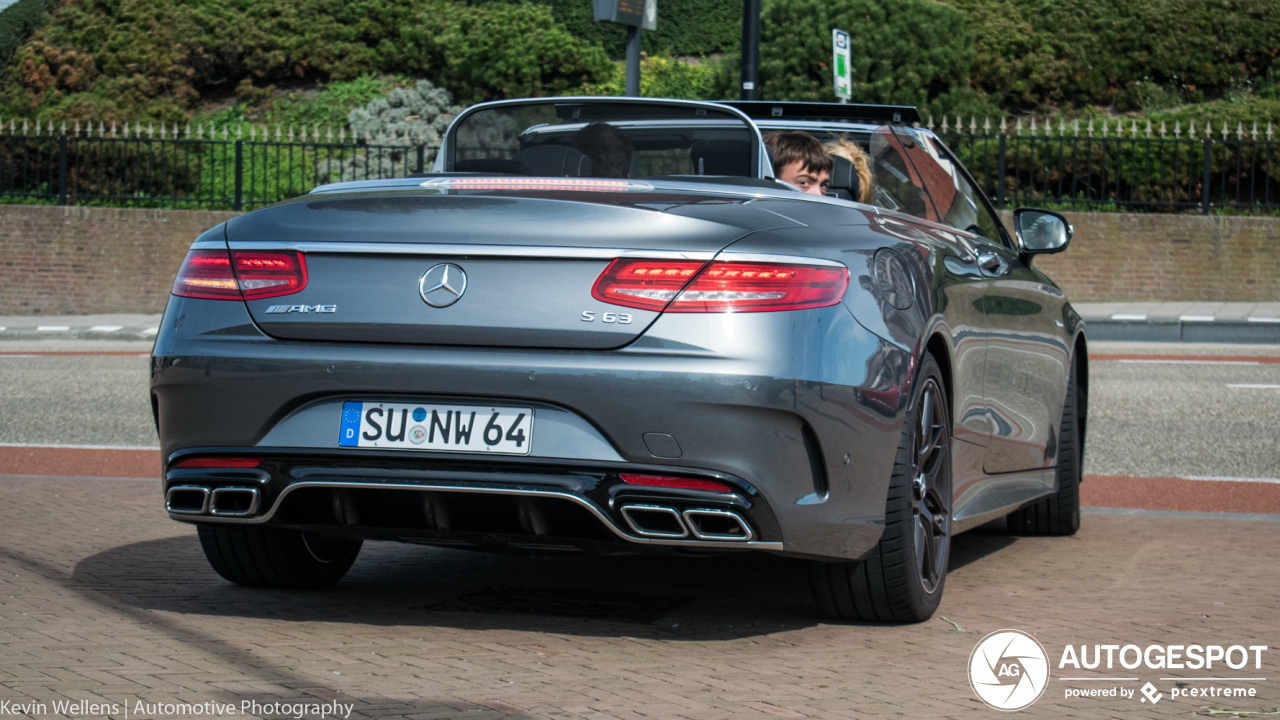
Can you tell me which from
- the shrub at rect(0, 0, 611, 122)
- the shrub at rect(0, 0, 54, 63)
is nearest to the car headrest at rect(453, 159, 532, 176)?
the shrub at rect(0, 0, 611, 122)

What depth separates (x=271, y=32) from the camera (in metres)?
26.8

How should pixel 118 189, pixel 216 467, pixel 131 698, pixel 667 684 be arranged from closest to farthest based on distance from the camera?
pixel 131 698 < pixel 667 684 < pixel 216 467 < pixel 118 189

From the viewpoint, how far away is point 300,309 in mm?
3721

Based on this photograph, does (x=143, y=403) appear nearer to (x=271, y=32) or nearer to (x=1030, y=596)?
(x=1030, y=596)

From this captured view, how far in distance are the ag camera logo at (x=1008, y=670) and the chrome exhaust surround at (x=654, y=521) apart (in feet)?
2.54

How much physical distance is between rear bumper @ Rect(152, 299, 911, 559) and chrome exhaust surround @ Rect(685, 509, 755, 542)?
2cm

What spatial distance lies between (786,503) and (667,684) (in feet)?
1.64

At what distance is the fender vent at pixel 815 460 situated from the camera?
140 inches

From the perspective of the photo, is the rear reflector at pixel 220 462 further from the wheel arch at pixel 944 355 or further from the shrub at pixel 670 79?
the shrub at pixel 670 79

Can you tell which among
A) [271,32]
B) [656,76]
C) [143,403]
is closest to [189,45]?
[271,32]

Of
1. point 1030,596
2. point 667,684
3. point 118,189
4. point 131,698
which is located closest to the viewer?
point 131,698

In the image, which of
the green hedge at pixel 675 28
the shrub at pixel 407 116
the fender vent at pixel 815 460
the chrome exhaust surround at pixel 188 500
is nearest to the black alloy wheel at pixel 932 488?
the fender vent at pixel 815 460

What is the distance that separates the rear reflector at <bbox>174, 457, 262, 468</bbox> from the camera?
3.74 meters
